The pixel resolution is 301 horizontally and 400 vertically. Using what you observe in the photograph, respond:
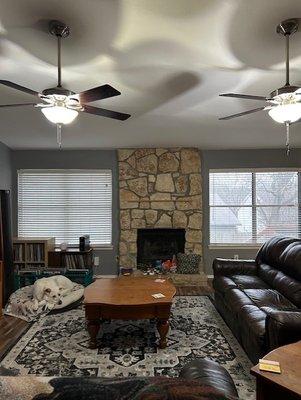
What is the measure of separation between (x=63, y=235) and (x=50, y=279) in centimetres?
180

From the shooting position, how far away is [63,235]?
600 cm

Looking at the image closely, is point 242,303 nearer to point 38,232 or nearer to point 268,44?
point 268,44

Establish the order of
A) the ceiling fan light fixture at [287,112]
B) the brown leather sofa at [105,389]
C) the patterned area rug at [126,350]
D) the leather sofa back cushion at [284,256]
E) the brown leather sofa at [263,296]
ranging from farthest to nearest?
the leather sofa back cushion at [284,256]
the patterned area rug at [126,350]
the ceiling fan light fixture at [287,112]
the brown leather sofa at [263,296]
the brown leather sofa at [105,389]

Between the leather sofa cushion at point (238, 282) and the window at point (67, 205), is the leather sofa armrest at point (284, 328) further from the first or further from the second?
the window at point (67, 205)

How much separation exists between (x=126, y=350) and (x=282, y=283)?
1.86m

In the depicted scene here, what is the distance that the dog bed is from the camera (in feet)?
12.6

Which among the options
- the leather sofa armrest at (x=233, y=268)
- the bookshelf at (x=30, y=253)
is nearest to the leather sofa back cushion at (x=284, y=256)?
the leather sofa armrest at (x=233, y=268)

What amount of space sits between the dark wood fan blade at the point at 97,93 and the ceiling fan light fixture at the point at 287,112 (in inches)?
49.4

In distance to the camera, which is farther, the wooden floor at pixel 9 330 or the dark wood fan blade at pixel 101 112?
the wooden floor at pixel 9 330

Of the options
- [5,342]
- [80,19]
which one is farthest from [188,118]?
[5,342]

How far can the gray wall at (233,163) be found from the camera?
19.6ft

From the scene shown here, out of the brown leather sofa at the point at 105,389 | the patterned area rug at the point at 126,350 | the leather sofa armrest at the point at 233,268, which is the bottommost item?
the patterned area rug at the point at 126,350

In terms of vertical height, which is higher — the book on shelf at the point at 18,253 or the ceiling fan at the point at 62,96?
the ceiling fan at the point at 62,96

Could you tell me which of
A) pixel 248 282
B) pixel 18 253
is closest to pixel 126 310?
pixel 248 282
